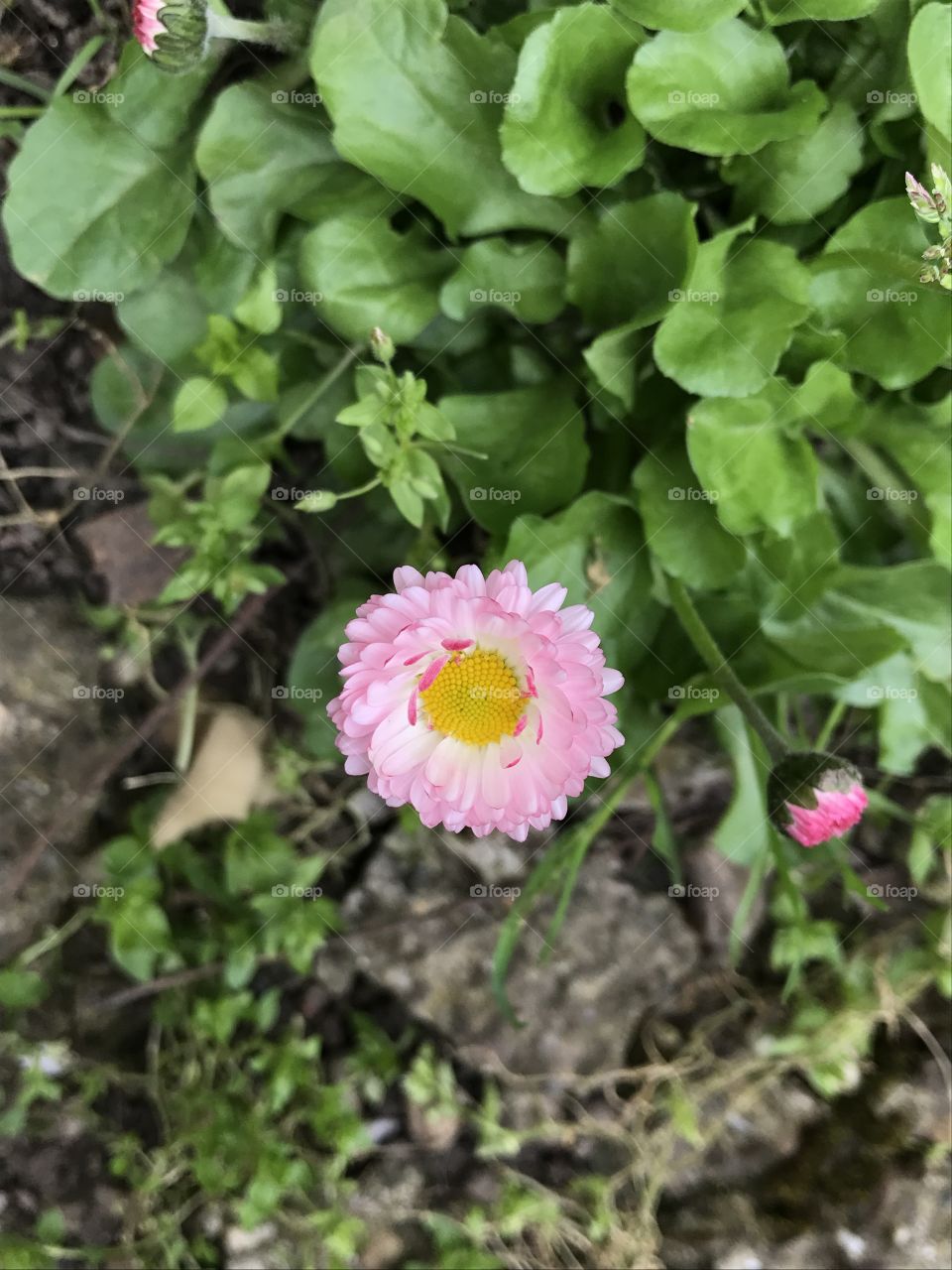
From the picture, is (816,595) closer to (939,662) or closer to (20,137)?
(939,662)

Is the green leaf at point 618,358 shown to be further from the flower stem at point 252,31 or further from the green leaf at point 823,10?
the flower stem at point 252,31

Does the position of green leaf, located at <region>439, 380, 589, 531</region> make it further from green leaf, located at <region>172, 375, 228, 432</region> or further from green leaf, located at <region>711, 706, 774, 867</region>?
green leaf, located at <region>711, 706, 774, 867</region>

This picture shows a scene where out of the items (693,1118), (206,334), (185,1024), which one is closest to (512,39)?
(206,334)

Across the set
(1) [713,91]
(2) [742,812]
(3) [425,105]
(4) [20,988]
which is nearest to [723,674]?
(2) [742,812]

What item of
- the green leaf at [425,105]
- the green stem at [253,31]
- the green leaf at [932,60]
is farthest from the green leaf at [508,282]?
the green leaf at [932,60]

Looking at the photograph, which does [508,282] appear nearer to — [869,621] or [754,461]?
[754,461]
